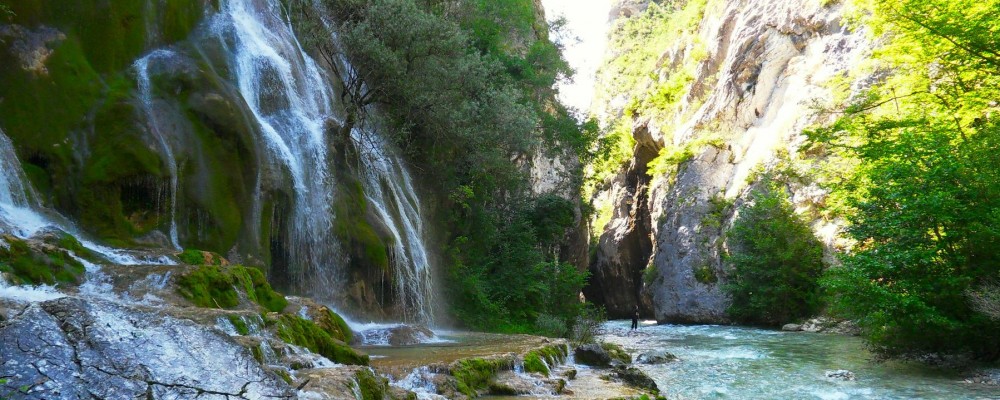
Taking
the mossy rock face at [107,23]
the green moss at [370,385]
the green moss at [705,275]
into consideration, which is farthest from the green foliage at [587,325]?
the green moss at [705,275]

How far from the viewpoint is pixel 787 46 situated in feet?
122

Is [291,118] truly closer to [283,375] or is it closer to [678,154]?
[283,375]

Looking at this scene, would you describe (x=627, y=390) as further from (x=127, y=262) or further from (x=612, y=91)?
(x=612, y=91)

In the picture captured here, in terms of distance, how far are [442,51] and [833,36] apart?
23.5 m

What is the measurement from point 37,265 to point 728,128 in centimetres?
3829

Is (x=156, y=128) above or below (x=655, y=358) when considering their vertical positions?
above

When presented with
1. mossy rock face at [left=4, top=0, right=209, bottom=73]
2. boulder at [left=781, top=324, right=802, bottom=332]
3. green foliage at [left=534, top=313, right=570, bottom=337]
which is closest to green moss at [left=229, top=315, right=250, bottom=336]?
mossy rock face at [left=4, top=0, right=209, bottom=73]

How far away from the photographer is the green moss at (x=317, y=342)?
8.52 meters

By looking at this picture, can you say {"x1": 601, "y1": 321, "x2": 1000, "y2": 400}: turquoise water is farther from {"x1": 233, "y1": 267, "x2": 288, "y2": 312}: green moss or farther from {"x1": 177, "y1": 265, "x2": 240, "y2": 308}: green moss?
{"x1": 177, "y1": 265, "x2": 240, "y2": 308}: green moss

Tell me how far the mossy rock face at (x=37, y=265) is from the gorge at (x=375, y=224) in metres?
0.03

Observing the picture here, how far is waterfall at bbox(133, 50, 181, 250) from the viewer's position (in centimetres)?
1177

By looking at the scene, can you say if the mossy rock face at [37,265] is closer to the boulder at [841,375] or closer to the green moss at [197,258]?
the green moss at [197,258]

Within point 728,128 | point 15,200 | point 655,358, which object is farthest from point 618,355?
point 728,128

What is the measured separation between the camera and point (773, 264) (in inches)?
1225
